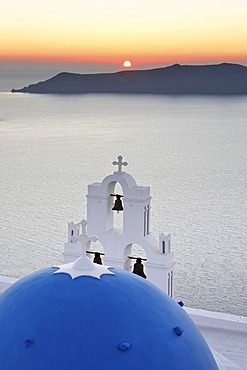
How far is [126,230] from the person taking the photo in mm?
9320

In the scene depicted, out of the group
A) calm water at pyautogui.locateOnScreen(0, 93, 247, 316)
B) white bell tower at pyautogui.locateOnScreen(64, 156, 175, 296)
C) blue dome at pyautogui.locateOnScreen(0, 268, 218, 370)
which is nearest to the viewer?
blue dome at pyautogui.locateOnScreen(0, 268, 218, 370)

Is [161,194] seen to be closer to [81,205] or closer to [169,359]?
[81,205]

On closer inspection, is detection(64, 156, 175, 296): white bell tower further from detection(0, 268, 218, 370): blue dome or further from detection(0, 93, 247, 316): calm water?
detection(0, 93, 247, 316): calm water

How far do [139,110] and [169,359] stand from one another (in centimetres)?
9213

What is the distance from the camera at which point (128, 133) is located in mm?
59438

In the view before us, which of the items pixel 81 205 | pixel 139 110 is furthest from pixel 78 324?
pixel 139 110

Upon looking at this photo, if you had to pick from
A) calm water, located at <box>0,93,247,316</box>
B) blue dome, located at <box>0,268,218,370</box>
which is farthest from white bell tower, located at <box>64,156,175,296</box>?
calm water, located at <box>0,93,247,316</box>

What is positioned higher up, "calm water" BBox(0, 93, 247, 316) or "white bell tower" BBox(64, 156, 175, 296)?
"white bell tower" BBox(64, 156, 175, 296)

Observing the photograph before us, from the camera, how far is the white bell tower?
9.09 metres

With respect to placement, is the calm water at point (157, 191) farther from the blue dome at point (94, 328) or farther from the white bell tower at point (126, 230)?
the blue dome at point (94, 328)

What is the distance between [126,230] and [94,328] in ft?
14.2

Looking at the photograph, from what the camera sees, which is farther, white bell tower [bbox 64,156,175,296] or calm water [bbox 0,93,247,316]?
calm water [bbox 0,93,247,316]

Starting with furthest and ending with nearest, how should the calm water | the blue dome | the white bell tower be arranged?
the calm water
the white bell tower
the blue dome

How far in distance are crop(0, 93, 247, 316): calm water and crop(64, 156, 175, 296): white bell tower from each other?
9606 mm
